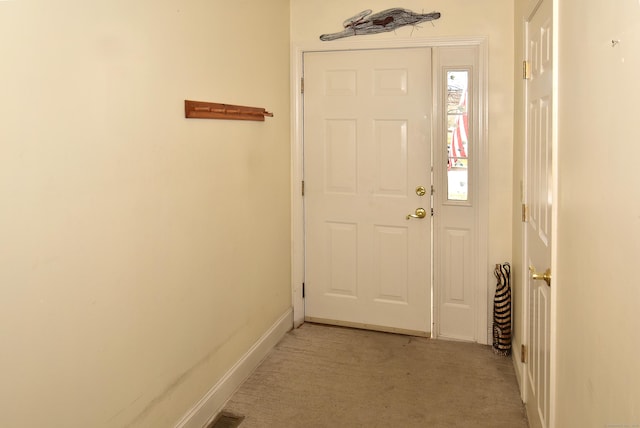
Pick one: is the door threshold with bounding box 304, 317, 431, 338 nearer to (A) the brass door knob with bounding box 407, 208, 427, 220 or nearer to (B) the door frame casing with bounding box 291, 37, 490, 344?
(B) the door frame casing with bounding box 291, 37, 490, 344

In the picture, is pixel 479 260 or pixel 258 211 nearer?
pixel 258 211

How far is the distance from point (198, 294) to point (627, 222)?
6.40 feet

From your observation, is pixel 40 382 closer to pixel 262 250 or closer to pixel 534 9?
pixel 262 250

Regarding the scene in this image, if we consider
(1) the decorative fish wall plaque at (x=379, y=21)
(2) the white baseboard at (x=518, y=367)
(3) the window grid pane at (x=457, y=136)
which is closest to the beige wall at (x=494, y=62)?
(1) the decorative fish wall plaque at (x=379, y=21)

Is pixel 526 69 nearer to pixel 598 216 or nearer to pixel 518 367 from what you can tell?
pixel 598 216

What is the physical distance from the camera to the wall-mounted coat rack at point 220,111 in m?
2.35

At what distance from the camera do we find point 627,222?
1.05 m

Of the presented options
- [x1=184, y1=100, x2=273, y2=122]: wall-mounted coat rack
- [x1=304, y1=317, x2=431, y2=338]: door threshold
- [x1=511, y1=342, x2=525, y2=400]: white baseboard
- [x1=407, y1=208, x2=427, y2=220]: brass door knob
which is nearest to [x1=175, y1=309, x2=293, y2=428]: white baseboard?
[x1=304, y1=317, x2=431, y2=338]: door threshold

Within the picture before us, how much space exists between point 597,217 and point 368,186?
2367mm

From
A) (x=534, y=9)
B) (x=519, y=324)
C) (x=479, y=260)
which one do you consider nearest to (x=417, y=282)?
(x=479, y=260)

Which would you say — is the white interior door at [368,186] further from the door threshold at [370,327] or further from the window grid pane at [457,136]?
the window grid pane at [457,136]

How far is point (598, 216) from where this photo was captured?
127 centimetres

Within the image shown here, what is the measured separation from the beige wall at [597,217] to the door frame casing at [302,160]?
1.58 meters

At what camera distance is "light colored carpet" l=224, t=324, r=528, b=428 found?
102 inches
